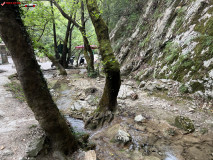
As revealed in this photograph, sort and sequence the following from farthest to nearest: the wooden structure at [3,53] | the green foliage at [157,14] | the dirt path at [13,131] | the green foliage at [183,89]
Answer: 1. the wooden structure at [3,53]
2. the green foliage at [157,14]
3. the green foliage at [183,89]
4. the dirt path at [13,131]

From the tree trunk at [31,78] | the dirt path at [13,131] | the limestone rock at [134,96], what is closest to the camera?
the tree trunk at [31,78]

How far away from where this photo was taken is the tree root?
182 inches

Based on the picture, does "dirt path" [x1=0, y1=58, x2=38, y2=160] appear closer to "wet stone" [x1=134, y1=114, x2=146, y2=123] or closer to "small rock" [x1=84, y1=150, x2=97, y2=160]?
"small rock" [x1=84, y1=150, x2=97, y2=160]

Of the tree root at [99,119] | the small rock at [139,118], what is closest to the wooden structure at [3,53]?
the tree root at [99,119]

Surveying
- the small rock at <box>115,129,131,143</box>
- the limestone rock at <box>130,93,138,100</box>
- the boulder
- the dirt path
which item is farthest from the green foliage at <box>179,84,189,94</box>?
the dirt path

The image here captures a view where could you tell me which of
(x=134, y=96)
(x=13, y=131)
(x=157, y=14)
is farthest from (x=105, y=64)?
(x=157, y=14)

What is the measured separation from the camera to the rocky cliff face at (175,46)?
5184 mm

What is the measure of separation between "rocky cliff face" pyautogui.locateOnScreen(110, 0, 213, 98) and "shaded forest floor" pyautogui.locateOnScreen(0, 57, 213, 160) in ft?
3.52

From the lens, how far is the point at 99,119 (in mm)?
Result: 4746

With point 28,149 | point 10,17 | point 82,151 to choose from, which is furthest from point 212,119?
point 10,17

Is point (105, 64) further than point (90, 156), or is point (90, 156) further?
point (105, 64)

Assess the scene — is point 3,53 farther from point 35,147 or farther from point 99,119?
point 35,147

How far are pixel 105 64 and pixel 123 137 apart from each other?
223 centimetres

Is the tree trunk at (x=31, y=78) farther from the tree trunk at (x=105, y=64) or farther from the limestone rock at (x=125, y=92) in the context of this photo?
the limestone rock at (x=125, y=92)
